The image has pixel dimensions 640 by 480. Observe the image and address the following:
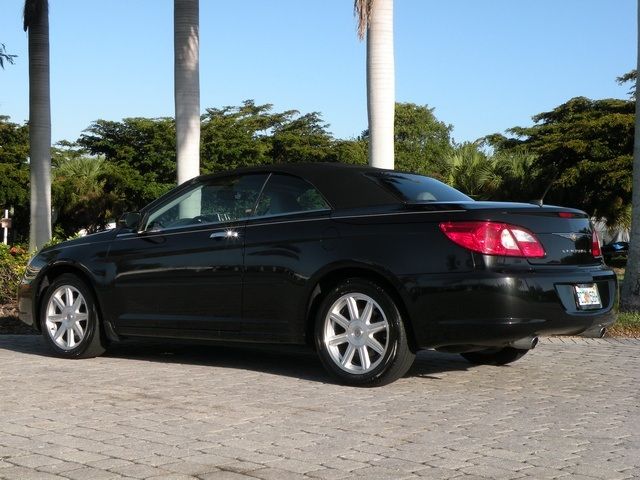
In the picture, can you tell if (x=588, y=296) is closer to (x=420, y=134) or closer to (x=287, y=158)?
(x=287, y=158)

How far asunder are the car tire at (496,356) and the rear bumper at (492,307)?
54.5 inches

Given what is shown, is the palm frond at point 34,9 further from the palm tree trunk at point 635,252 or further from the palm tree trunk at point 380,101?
the palm tree trunk at point 635,252

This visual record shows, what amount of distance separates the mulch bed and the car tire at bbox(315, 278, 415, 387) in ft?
17.5

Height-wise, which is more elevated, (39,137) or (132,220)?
(39,137)

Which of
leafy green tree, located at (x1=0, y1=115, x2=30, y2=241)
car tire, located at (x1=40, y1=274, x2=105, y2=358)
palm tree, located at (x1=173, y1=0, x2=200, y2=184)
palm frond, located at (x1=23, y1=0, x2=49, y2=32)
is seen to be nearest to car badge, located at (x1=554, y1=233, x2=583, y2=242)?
car tire, located at (x1=40, y1=274, x2=105, y2=358)

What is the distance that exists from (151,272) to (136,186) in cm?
5644

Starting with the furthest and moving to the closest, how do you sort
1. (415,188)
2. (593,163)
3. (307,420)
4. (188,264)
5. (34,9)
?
(593,163) < (34,9) < (188,264) < (415,188) < (307,420)

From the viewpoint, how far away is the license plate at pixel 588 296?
24.0ft

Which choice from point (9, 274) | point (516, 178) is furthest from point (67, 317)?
point (516, 178)

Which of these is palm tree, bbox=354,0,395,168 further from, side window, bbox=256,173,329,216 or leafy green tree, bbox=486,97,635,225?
leafy green tree, bbox=486,97,635,225

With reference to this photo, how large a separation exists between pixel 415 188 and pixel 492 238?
1182mm

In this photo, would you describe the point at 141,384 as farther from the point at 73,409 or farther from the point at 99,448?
the point at 99,448

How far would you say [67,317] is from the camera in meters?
9.21

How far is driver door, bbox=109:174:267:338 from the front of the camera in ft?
26.8
